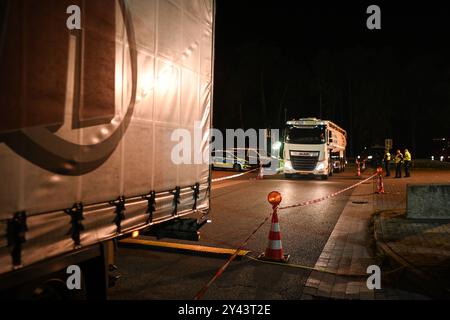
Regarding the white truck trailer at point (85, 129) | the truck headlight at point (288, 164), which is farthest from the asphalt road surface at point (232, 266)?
the truck headlight at point (288, 164)

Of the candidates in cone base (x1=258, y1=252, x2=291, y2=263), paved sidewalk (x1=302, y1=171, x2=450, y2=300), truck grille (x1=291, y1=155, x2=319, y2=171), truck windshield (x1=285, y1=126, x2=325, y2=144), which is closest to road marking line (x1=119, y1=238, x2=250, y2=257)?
cone base (x1=258, y1=252, x2=291, y2=263)

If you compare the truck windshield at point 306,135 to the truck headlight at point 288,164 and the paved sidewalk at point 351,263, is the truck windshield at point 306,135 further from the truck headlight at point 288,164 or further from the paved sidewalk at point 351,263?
the paved sidewalk at point 351,263

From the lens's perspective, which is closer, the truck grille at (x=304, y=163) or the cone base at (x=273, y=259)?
the cone base at (x=273, y=259)

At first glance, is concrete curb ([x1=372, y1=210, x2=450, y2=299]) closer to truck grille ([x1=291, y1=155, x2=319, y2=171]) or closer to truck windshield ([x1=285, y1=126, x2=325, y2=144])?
truck grille ([x1=291, y1=155, x2=319, y2=171])

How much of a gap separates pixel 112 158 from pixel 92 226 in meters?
0.68

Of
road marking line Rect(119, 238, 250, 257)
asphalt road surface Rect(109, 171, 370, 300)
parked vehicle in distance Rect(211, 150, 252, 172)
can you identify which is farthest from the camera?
parked vehicle in distance Rect(211, 150, 252, 172)

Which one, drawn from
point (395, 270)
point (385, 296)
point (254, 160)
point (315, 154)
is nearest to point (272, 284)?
point (385, 296)

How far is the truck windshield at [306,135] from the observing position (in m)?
22.8

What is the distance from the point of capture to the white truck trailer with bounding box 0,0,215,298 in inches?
117

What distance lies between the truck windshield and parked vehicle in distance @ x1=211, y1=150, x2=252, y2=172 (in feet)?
23.5

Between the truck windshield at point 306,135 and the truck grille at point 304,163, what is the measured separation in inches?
36.6

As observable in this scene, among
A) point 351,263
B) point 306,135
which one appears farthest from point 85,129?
point 306,135

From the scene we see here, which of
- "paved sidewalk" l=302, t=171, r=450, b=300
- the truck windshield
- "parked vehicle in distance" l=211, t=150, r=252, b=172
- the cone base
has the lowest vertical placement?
"paved sidewalk" l=302, t=171, r=450, b=300

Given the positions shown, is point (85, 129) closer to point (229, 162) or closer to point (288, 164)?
point (288, 164)
